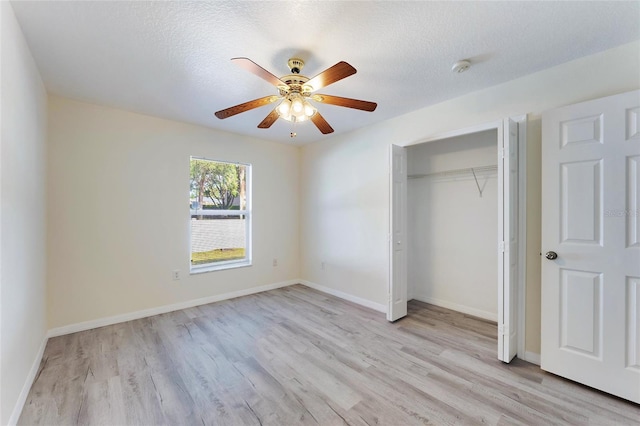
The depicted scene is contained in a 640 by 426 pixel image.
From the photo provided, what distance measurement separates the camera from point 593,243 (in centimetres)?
198

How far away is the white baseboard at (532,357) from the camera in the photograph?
7.57 feet

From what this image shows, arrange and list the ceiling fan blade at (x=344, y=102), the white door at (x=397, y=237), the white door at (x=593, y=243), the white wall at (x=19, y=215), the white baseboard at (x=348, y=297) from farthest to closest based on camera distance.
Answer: the white baseboard at (x=348, y=297) < the white door at (x=397, y=237) < the ceiling fan blade at (x=344, y=102) < the white door at (x=593, y=243) < the white wall at (x=19, y=215)

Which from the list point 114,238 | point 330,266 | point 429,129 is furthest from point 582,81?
point 114,238

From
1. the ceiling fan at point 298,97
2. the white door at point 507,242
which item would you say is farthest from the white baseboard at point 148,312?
the white door at point 507,242

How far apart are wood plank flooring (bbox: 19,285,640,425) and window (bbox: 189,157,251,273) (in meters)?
1.14

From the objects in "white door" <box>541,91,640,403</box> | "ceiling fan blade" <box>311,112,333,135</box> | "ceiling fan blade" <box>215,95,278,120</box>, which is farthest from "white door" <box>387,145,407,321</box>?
"ceiling fan blade" <box>215,95,278,120</box>

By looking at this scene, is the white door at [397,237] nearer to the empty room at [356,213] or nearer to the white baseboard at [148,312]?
the empty room at [356,213]

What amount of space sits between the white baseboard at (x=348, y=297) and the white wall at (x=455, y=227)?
703 millimetres

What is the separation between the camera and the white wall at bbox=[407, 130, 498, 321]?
10.6 ft

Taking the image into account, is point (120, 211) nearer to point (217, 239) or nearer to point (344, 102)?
point (217, 239)

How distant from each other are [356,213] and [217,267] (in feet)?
7.44

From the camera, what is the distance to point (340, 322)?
318cm

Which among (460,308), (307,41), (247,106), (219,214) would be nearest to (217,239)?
(219,214)

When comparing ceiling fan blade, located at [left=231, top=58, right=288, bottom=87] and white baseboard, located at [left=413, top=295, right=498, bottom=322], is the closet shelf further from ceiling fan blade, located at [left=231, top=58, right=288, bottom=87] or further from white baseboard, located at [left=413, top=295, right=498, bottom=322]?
ceiling fan blade, located at [left=231, top=58, right=288, bottom=87]
